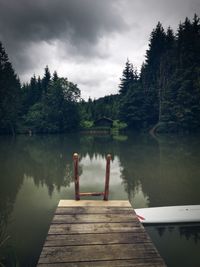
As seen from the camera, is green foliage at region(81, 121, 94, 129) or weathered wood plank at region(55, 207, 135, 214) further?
green foliage at region(81, 121, 94, 129)

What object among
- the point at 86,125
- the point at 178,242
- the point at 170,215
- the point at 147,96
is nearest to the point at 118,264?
the point at 178,242

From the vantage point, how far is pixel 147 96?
189 feet

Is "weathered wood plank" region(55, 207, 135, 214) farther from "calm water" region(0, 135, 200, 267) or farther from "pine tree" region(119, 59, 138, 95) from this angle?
"pine tree" region(119, 59, 138, 95)

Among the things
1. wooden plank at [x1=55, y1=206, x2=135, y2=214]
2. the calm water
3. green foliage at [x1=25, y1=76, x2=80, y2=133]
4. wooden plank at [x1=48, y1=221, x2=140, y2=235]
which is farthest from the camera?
green foliage at [x1=25, y1=76, x2=80, y2=133]

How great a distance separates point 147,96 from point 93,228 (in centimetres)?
5608

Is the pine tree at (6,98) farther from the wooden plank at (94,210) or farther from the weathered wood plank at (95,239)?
the weathered wood plank at (95,239)

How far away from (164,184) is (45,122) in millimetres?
46793

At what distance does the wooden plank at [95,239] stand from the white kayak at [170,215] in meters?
2.59

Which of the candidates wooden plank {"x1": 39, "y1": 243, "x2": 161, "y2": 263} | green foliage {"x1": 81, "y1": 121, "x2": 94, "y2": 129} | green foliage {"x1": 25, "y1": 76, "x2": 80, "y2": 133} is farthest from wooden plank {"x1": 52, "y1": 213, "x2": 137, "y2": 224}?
green foliage {"x1": 81, "y1": 121, "x2": 94, "y2": 129}

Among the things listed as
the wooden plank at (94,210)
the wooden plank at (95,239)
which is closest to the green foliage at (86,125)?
the wooden plank at (94,210)

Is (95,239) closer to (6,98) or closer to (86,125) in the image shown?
(6,98)

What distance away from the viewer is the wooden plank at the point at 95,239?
3824 mm

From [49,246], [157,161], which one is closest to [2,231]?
[49,246]

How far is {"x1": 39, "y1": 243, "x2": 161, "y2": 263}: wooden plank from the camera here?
11.0 feet
